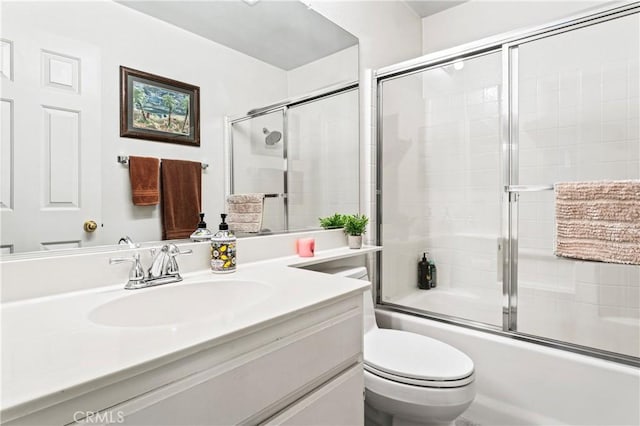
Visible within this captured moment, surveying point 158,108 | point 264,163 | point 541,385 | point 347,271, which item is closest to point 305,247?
point 347,271

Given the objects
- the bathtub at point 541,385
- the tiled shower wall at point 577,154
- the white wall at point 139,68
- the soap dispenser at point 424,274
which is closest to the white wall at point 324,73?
the white wall at point 139,68

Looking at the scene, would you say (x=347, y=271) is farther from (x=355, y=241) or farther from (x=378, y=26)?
(x=378, y=26)

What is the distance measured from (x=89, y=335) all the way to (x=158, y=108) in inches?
29.1

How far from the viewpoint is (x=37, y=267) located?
855 mm

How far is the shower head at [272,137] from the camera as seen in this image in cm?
147

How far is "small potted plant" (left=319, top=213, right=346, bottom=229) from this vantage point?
1755mm

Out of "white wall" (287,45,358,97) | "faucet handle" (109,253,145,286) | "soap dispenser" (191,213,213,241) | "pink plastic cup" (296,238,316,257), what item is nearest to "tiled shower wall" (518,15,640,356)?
"white wall" (287,45,358,97)

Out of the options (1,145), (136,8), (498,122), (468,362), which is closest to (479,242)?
(498,122)

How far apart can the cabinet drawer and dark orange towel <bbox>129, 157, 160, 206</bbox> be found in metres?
0.65

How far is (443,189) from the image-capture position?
7.41 feet

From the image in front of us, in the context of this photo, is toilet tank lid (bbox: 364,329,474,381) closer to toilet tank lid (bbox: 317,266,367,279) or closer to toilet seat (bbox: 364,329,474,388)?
toilet seat (bbox: 364,329,474,388)

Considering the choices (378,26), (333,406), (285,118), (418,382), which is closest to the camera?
(333,406)

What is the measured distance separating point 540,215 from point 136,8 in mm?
2186

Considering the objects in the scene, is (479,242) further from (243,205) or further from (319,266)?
(243,205)
